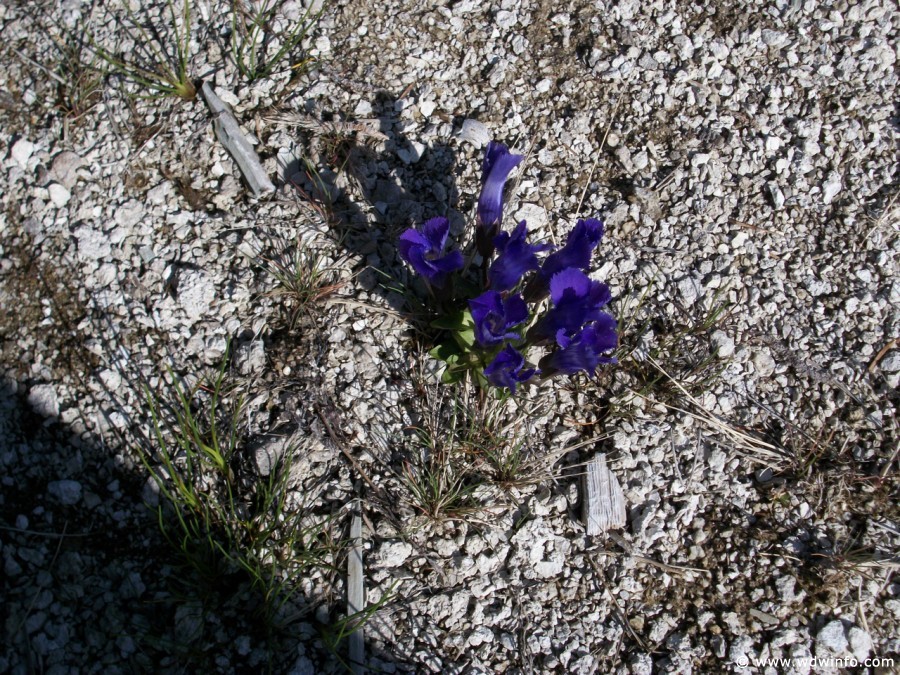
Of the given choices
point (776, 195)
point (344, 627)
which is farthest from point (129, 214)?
point (776, 195)

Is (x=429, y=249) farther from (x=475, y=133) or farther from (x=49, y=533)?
(x=49, y=533)

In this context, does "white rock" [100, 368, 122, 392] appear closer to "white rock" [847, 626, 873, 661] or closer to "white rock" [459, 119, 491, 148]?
"white rock" [459, 119, 491, 148]

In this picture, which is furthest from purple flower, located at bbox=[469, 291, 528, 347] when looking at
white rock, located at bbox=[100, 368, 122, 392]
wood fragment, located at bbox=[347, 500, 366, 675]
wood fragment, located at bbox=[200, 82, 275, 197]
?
white rock, located at bbox=[100, 368, 122, 392]

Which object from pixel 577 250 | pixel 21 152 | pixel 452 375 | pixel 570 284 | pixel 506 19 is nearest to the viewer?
A: pixel 570 284

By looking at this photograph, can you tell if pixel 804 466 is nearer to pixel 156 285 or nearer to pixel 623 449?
pixel 623 449

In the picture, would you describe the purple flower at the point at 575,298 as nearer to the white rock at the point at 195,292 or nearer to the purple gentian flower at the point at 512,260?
the purple gentian flower at the point at 512,260

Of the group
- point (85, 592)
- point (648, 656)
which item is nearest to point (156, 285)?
point (85, 592)
